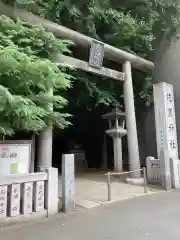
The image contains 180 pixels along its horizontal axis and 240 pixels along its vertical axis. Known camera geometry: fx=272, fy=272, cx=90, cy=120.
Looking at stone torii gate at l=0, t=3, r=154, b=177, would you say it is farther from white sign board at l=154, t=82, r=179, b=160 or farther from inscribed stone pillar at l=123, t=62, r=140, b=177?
white sign board at l=154, t=82, r=179, b=160

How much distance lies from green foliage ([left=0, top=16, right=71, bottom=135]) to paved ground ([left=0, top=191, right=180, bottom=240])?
199 cm

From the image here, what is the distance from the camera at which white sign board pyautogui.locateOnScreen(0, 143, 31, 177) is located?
19.2 feet

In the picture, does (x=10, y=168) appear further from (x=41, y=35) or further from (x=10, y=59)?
(x=41, y=35)

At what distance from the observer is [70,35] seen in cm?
907

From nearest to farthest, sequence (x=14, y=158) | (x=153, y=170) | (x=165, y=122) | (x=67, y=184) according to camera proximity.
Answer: (x=14, y=158)
(x=67, y=184)
(x=153, y=170)
(x=165, y=122)

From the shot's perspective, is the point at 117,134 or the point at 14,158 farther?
the point at 117,134

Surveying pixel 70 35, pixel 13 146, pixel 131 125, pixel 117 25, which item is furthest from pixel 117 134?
pixel 13 146

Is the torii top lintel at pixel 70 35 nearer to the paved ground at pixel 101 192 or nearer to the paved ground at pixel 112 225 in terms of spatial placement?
the paved ground at pixel 101 192

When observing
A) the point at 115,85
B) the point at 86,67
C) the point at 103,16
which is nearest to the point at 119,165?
the point at 115,85

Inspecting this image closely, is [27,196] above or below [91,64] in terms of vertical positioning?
below

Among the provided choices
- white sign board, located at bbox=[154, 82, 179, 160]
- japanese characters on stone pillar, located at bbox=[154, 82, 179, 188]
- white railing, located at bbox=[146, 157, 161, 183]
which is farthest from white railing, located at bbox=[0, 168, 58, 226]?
white sign board, located at bbox=[154, 82, 179, 160]

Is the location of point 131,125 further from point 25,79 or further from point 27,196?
point 27,196

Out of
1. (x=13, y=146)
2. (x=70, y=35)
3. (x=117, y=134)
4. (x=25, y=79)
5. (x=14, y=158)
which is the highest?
(x=70, y=35)

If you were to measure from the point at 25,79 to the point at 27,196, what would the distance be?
8.14 feet
